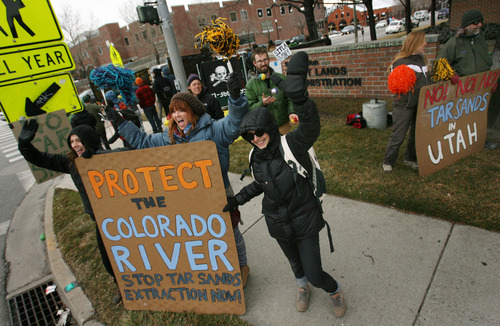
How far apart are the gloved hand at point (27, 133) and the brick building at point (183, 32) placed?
45.2 meters

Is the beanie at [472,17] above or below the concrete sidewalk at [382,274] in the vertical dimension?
above

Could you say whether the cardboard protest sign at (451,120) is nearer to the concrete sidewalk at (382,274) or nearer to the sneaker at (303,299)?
the concrete sidewalk at (382,274)

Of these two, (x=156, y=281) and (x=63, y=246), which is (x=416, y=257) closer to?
(x=156, y=281)

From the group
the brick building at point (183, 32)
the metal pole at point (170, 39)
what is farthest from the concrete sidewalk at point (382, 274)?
the brick building at point (183, 32)

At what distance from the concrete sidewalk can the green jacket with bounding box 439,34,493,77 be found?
88.1 inches

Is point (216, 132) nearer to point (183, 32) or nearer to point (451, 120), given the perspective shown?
point (451, 120)

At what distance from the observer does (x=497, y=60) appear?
4.20 meters

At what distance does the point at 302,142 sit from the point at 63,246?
12.4 ft

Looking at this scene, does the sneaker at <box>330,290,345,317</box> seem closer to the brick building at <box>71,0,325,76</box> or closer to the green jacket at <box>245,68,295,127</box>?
the green jacket at <box>245,68,295,127</box>

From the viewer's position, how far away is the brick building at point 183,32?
153ft

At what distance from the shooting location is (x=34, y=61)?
8.67 feet

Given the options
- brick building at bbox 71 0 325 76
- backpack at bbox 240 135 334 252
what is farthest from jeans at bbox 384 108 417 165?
brick building at bbox 71 0 325 76

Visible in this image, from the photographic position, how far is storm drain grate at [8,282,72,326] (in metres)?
2.94

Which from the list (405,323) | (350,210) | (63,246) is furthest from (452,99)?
(63,246)
